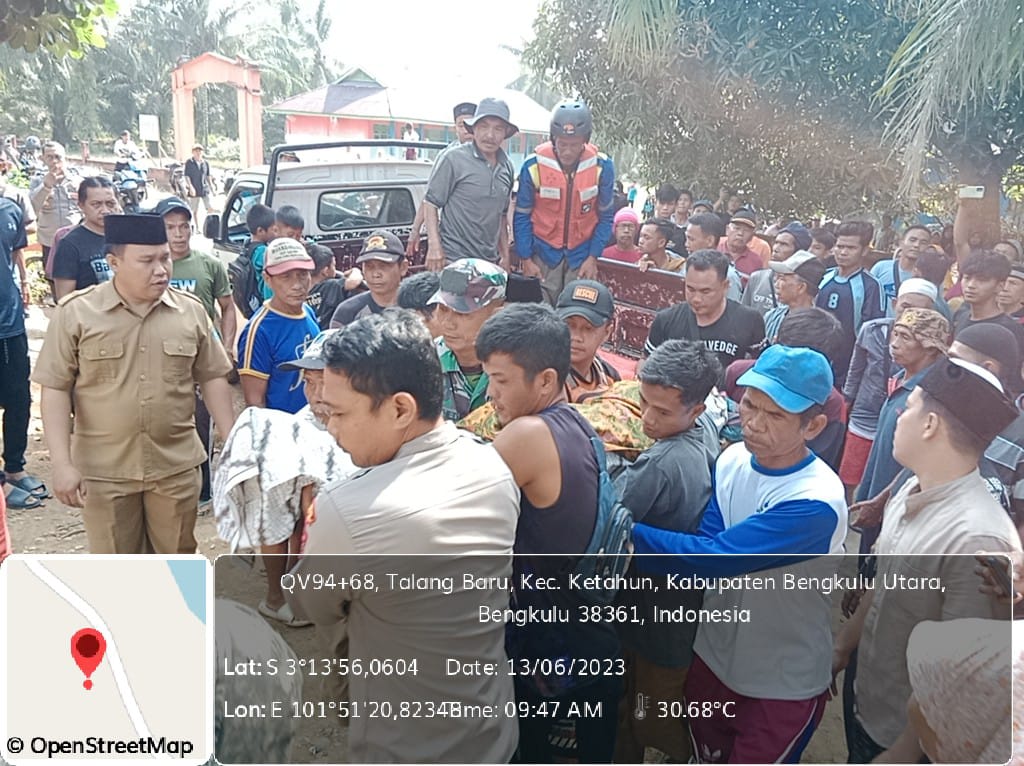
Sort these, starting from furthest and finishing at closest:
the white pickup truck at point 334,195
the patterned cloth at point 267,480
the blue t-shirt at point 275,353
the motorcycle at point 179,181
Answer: the motorcycle at point 179,181 < the white pickup truck at point 334,195 < the blue t-shirt at point 275,353 < the patterned cloth at point 267,480

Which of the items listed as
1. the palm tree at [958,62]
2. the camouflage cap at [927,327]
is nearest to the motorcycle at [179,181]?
the palm tree at [958,62]

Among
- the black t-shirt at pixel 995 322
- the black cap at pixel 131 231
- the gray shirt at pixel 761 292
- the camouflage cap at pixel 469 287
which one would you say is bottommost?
the gray shirt at pixel 761 292

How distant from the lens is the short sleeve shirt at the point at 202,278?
4488 mm

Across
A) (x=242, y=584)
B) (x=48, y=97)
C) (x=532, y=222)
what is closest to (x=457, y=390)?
(x=242, y=584)

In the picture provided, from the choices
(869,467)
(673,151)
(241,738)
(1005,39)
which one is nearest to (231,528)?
(241,738)

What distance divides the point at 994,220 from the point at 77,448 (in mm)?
9814

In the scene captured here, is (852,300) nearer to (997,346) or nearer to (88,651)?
(997,346)

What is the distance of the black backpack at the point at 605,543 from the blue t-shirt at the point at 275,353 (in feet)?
6.16

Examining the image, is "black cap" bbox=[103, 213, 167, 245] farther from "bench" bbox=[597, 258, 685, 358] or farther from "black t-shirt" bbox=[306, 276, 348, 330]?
"bench" bbox=[597, 258, 685, 358]

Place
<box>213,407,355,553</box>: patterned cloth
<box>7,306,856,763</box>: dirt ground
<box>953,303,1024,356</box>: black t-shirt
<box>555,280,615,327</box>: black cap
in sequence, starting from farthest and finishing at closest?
<box>953,303,1024,356</box>: black t-shirt → <box>555,280,615,327</box>: black cap → <box>213,407,355,553</box>: patterned cloth → <box>7,306,856,763</box>: dirt ground

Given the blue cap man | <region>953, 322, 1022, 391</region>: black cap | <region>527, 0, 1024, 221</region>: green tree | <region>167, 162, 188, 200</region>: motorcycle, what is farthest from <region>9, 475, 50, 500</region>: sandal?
<region>167, 162, 188, 200</region>: motorcycle

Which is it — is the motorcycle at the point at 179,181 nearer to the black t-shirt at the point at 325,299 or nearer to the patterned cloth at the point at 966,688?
the black t-shirt at the point at 325,299

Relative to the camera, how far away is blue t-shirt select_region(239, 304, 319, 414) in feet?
11.5

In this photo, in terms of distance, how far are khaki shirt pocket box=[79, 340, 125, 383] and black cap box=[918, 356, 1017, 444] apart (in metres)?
2.67
